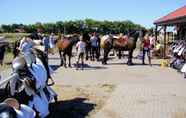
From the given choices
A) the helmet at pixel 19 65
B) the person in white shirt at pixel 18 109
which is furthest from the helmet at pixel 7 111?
the helmet at pixel 19 65

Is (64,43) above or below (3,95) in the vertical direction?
above

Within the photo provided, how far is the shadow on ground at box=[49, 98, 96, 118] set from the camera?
11.2 metres

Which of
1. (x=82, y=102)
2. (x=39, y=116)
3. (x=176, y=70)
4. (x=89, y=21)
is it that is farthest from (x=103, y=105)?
(x=89, y=21)

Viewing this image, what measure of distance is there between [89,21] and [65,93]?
120500mm

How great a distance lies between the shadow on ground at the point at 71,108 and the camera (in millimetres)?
11250

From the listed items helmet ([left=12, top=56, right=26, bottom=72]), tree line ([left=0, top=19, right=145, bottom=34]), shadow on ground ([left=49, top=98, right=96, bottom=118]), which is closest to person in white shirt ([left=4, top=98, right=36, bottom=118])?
helmet ([left=12, top=56, right=26, bottom=72])

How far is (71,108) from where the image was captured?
12.1 metres

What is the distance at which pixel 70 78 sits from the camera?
18.9 meters

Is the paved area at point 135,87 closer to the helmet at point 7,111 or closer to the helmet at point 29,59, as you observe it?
the helmet at point 29,59

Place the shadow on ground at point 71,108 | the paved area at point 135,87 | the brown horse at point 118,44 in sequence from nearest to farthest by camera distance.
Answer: the shadow on ground at point 71,108 → the paved area at point 135,87 → the brown horse at point 118,44

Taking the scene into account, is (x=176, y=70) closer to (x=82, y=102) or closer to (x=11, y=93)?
(x=82, y=102)

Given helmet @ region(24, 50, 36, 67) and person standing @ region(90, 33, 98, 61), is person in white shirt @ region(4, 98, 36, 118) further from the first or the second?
person standing @ region(90, 33, 98, 61)

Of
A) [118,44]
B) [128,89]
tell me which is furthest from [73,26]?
[128,89]

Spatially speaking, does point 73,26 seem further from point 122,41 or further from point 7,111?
point 7,111
